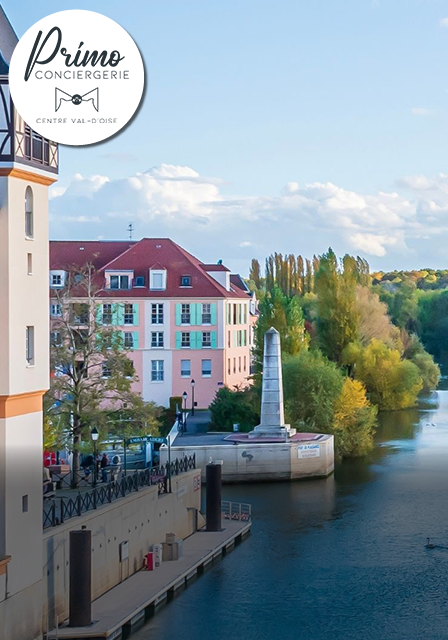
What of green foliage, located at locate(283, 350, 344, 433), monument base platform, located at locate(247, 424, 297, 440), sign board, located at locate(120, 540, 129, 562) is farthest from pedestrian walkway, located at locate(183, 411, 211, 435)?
sign board, located at locate(120, 540, 129, 562)

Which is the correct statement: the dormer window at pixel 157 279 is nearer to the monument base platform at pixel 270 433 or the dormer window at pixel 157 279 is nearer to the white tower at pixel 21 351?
the monument base platform at pixel 270 433

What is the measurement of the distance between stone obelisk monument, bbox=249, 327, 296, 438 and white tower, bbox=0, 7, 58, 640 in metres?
29.6

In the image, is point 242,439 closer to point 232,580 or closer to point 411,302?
point 232,580

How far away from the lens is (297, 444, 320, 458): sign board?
52438mm

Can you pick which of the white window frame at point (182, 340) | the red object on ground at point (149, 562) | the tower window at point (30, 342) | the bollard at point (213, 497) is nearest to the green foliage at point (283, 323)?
the white window frame at point (182, 340)

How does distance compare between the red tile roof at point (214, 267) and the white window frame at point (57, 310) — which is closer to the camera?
the white window frame at point (57, 310)

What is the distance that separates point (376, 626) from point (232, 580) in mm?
5589

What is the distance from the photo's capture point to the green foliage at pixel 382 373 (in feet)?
265

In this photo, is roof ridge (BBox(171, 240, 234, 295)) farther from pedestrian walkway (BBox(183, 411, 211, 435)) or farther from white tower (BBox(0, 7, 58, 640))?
white tower (BBox(0, 7, 58, 640))

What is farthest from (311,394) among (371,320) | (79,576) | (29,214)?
(29,214)

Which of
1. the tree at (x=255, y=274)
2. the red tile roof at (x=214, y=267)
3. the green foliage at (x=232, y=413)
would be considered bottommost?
the green foliage at (x=232, y=413)

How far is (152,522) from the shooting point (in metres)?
33.3

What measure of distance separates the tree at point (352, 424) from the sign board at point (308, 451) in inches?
246

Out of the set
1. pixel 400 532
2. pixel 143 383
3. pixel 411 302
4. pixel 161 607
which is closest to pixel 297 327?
pixel 143 383
